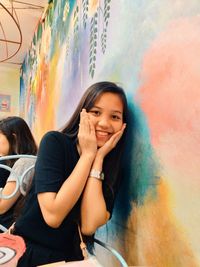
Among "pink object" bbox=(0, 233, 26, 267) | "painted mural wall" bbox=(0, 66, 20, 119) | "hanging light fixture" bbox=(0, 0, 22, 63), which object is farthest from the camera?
"painted mural wall" bbox=(0, 66, 20, 119)

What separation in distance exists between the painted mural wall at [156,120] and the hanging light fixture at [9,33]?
5.90 ft

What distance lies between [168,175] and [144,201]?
0.48ft

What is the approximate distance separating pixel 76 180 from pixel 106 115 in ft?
0.74

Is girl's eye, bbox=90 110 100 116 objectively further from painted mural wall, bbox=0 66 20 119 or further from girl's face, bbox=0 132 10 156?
painted mural wall, bbox=0 66 20 119

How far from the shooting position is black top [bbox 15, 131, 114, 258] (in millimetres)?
818

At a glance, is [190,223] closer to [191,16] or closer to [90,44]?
[191,16]

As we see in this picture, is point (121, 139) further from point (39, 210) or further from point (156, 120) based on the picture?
point (39, 210)

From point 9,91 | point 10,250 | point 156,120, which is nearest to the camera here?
point 10,250

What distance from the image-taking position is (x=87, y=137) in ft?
2.81

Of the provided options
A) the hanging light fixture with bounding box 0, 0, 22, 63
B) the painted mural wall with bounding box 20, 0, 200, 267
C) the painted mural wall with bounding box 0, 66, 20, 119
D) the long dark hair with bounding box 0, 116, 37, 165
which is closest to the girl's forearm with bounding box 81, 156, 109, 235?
the painted mural wall with bounding box 20, 0, 200, 267

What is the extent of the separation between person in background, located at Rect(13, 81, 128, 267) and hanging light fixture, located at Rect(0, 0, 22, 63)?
2017 mm

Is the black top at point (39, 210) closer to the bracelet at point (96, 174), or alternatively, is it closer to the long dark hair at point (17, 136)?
the bracelet at point (96, 174)

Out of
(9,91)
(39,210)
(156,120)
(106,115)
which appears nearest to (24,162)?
(39,210)

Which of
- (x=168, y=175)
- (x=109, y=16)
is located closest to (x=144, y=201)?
(x=168, y=175)
